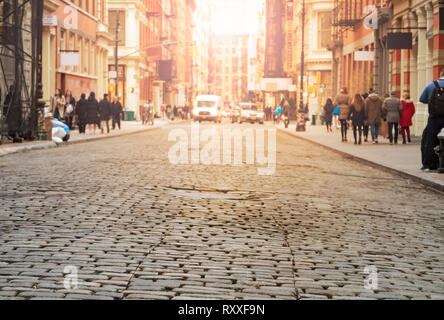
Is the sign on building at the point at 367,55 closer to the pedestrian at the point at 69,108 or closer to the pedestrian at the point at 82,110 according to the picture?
the pedestrian at the point at 82,110

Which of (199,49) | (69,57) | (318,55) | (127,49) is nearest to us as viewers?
(69,57)

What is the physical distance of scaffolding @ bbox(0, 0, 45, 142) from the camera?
961 inches

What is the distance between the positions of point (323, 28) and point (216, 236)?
205 feet

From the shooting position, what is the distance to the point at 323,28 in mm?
67875

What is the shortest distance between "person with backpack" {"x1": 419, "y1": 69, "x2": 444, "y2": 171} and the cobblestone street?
145 cm

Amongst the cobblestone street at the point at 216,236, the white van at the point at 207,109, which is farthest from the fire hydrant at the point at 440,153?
the white van at the point at 207,109

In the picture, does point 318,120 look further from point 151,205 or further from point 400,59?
point 151,205

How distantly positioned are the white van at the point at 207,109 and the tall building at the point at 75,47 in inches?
473

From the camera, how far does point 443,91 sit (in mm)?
14562

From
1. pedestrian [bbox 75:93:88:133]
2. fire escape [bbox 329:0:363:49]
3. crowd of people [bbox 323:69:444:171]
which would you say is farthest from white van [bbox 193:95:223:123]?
crowd of people [bbox 323:69:444:171]

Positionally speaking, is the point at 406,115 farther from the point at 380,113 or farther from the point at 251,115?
the point at 251,115

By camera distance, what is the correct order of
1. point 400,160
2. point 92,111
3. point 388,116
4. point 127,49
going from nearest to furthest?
point 400,160, point 388,116, point 92,111, point 127,49

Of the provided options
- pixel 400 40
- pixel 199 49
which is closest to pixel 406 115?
pixel 400 40
